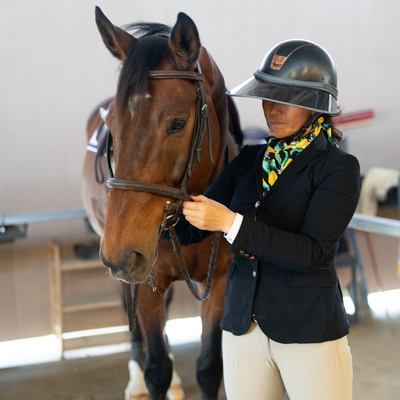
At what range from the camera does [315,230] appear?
85 cm

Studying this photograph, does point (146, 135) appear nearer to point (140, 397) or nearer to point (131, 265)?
point (131, 265)

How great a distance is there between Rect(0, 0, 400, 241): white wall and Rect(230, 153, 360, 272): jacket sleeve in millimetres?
2340

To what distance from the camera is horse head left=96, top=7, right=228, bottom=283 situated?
2.63 ft

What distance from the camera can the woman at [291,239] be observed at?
84 centimetres

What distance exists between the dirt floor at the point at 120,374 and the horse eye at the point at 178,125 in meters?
1.69

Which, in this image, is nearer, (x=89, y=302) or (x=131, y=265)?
(x=131, y=265)

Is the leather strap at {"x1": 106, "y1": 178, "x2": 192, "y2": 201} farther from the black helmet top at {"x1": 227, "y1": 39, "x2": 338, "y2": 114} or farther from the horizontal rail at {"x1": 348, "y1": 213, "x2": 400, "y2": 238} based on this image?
the horizontal rail at {"x1": 348, "y1": 213, "x2": 400, "y2": 238}

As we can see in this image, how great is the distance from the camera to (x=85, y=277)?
3.00 meters

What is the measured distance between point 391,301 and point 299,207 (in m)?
2.88

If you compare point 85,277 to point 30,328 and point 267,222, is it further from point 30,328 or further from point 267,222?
point 267,222

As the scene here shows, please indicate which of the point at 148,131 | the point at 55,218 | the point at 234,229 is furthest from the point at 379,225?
the point at 55,218

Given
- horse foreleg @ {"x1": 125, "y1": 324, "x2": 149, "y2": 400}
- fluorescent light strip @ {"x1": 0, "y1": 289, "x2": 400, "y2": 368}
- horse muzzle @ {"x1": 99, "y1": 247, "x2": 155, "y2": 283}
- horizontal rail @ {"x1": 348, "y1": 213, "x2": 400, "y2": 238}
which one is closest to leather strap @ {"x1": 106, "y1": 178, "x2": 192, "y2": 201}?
horse muzzle @ {"x1": 99, "y1": 247, "x2": 155, "y2": 283}

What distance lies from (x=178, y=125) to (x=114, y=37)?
290 mm

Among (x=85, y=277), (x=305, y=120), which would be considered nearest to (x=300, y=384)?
(x=305, y=120)
